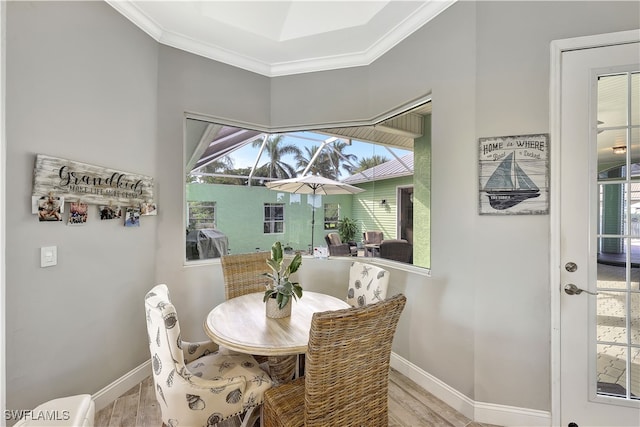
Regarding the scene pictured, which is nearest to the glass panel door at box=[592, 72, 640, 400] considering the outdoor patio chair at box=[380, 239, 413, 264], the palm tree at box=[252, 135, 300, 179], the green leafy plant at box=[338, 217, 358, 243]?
the outdoor patio chair at box=[380, 239, 413, 264]

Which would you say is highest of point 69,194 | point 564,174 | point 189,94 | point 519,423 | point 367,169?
point 189,94

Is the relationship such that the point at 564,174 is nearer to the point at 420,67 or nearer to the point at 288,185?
the point at 420,67

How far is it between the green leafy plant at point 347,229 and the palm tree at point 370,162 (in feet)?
1.93

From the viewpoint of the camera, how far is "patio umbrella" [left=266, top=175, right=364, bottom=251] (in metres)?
3.04

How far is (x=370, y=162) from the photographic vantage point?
3.15m

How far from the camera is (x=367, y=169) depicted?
10.4 ft

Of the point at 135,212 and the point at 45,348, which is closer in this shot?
the point at 45,348

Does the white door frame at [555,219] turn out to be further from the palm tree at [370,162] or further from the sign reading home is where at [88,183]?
the sign reading home is where at [88,183]

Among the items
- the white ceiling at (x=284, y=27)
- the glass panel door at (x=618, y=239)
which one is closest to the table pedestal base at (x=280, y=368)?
the glass panel door at (x=618, y=239)

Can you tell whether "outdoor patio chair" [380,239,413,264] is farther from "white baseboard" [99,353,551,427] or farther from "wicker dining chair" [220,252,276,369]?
"wicker dining chair" [220,252,276,369]

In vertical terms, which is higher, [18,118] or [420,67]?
[420,67]

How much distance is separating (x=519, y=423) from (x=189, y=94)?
3715mm

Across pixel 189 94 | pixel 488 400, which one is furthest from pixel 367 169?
pixel 488 400

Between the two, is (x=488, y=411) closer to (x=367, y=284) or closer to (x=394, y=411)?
(x=394, y=411)
